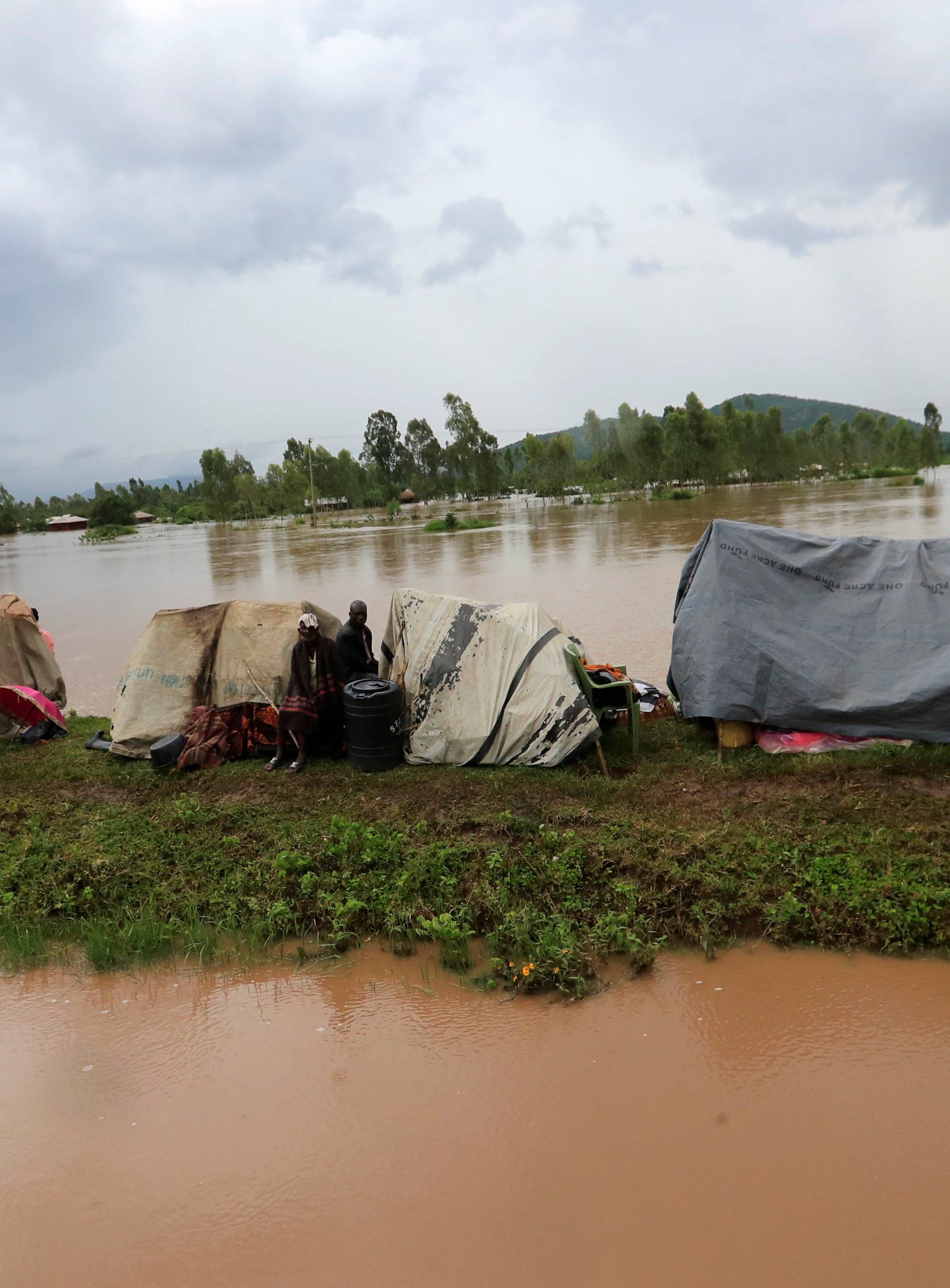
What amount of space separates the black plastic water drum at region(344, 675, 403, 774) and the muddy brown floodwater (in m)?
2.61

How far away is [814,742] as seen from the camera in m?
6.64

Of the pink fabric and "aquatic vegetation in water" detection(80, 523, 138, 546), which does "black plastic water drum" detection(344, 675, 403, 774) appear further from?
"aquatic vegetation in water" detection(80, 523, 138, 546)

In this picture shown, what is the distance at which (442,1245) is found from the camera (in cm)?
280

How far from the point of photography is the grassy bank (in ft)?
14.4

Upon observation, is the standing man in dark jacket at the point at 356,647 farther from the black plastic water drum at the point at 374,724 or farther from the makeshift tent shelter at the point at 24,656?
the makeshift tent shelter at the point at 24,656

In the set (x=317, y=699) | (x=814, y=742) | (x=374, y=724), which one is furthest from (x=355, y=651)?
(x=814, y=742)

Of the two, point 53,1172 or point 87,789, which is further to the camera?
point 87,789

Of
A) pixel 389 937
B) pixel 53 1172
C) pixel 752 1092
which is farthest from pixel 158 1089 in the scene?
pixel 752 1092

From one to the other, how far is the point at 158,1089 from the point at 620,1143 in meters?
1.99

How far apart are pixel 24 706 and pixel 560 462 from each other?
70758 millimetres

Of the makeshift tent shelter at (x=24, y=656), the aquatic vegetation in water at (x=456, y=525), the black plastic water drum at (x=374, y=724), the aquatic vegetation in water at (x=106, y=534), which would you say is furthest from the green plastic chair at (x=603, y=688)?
the aquatic vegetation in water at (x=106, y=534)

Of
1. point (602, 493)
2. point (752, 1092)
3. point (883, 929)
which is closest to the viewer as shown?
point (752, 1092)

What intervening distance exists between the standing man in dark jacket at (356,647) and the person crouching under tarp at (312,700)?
0.37 feet

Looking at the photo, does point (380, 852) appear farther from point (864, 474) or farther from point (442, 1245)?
point (864, 474)
